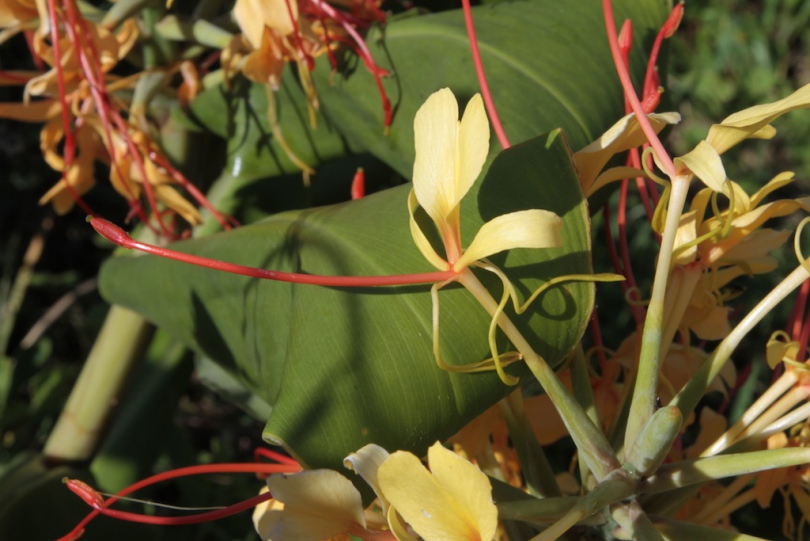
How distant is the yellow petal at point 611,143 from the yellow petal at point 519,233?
0.29 feet

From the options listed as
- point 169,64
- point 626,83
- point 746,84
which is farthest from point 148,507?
point 746,84

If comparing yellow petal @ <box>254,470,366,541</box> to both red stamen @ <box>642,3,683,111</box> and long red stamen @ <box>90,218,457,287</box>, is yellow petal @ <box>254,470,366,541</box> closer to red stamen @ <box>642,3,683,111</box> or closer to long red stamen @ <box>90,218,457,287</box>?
long red stamen @ <box>90,218,457,287</box>

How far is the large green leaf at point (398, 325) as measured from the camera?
442mm

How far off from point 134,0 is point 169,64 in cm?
8

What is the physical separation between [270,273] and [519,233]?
0.12m

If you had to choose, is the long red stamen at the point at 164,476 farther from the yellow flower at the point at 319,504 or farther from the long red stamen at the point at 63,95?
the long red stamen at the point at 63,95

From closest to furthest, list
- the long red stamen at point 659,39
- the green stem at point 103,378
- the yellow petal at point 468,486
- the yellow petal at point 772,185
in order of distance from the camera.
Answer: the yellow petal at point 468,486 < the yellow petal at point 772,185 < the long red stamen at point 659,39 < the green stem at point 103,378

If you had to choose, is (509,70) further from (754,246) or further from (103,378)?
(103,378)

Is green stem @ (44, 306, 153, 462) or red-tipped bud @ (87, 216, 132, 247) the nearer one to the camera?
red-tipped bud @ (87, 216, 132, 247)

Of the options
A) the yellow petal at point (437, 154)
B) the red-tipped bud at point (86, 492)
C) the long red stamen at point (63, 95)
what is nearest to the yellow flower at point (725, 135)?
the yellow petal at point (437, 154)

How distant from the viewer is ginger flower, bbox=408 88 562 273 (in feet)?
1.31

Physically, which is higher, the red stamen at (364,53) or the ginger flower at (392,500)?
the red stamen at (364,53)

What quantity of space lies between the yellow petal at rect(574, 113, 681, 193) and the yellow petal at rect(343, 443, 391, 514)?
18cm

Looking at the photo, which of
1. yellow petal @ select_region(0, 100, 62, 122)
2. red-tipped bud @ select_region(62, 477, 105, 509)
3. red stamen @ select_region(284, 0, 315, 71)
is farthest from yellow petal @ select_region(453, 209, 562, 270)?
yellow petal @ select_region(0, 100, 62, 122)
